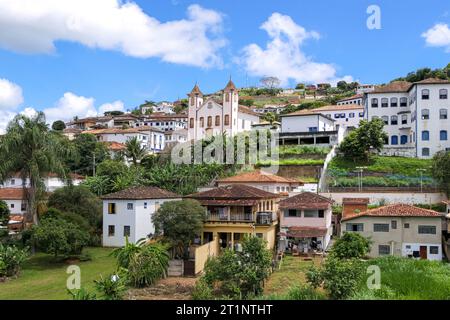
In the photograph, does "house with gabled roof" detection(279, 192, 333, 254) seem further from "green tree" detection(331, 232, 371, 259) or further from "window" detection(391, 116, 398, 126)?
"window" detection(391, 116, 398, 126)

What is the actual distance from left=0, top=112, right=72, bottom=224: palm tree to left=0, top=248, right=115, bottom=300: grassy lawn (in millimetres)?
4559

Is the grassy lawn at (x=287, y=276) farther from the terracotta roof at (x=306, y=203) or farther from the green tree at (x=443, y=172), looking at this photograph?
the green tree at (x=443, y=172)

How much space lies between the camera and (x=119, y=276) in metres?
22.1

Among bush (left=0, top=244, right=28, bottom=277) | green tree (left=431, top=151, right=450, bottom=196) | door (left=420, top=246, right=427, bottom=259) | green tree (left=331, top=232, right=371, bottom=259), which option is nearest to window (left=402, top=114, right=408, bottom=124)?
green tree (left=431, top=151, right=450, bottom=196)

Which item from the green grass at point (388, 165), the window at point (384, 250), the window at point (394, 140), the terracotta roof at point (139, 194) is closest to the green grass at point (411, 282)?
the window at point (384, 250)

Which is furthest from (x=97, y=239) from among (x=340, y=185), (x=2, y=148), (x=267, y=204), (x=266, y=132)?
(x=266, y=132)

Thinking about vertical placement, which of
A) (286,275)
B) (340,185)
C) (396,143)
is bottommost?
(286,275)

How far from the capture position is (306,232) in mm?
30812

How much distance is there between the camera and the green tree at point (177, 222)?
2716 cm

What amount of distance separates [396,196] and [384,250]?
40.3 ft

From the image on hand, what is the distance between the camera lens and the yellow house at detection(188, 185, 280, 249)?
100 feet

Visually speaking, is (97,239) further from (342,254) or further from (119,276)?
(342,254)

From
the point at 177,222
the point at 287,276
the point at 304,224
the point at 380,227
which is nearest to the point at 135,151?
the point at 304,224

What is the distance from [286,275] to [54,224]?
1454cm
